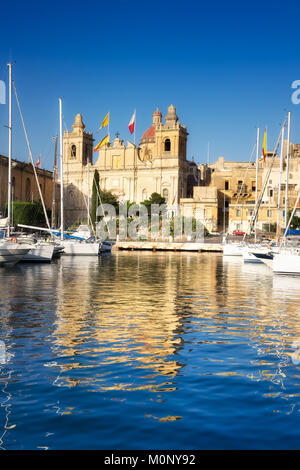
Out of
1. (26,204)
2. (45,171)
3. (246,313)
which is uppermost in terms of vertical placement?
(45,171)

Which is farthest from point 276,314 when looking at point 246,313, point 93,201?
point 93,201

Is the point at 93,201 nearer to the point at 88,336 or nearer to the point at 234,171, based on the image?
the point at 234,171

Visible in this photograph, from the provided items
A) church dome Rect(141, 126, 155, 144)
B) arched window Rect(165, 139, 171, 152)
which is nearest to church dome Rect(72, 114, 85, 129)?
church dome Rect(141, 126, 155, 144)

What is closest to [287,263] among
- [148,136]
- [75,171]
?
[75,171]

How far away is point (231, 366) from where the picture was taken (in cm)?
898

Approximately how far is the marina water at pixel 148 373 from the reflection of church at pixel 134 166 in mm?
65744

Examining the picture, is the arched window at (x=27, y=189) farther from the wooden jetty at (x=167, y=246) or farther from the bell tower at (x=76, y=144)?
the wooden jetty at (x=167, y=246)

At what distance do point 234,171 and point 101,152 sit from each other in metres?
22.1

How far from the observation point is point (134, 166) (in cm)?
8538

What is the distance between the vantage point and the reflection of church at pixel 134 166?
83000mm

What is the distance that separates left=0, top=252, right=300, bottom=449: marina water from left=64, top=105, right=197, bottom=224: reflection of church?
216 ft

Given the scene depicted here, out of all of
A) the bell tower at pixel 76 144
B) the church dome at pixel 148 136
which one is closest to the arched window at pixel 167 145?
the church dome at pixel 148 136

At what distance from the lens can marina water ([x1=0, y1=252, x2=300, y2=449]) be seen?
Answer: 6.16 metres

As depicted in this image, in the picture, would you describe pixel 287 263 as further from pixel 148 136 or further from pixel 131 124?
pixel 148 136
